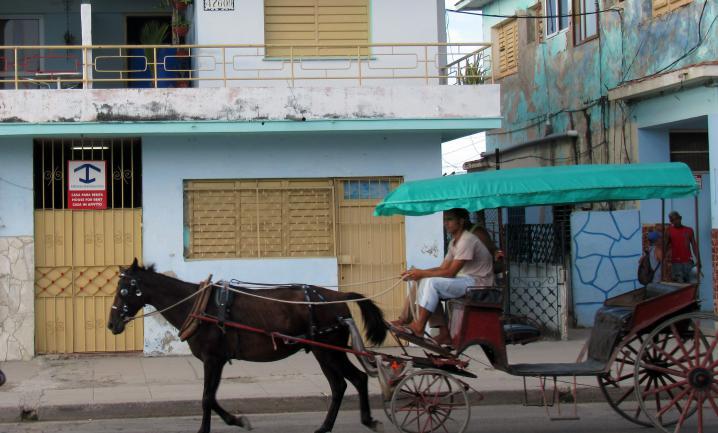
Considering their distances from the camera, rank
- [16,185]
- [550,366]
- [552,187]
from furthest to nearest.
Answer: [16,185] < [550,366] < [552,187]

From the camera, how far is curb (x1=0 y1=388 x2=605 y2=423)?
9922mm

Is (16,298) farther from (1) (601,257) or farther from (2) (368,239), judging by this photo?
(1) (601,257)

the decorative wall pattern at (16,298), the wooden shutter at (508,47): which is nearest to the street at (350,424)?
the decorative wall pattern at (16,298)

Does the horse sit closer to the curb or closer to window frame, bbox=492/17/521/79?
the curb

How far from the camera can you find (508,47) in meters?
22.0

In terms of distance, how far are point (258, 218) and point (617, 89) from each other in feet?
22.3

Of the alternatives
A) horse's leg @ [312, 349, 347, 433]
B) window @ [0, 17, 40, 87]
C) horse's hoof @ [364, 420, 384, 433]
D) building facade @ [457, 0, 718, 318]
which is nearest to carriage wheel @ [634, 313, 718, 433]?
horse's hoof @ [364, 420, 384, 433]

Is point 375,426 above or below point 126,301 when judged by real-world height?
below

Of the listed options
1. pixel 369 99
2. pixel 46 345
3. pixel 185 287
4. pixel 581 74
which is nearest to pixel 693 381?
pixel 185 287

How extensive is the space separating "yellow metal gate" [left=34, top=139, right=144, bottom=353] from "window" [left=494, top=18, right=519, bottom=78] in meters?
11.0

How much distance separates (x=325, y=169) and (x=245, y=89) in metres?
1.72

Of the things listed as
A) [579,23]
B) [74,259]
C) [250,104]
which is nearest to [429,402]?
[250,104]

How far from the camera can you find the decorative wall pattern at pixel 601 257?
15.9 meters

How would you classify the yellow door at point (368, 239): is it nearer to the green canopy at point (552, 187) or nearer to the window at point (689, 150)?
the window at point (689, 150)
